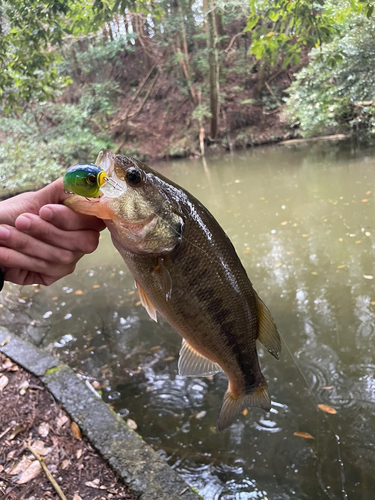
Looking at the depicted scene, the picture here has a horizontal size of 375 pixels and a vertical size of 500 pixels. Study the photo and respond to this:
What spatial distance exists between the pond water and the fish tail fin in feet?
3.70

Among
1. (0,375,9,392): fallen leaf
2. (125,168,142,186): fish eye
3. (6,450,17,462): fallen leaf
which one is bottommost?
(6,450,17,462): fallen leaf

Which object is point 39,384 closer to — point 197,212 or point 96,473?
point 96,473

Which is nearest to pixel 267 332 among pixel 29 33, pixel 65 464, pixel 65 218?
pixel 65 218

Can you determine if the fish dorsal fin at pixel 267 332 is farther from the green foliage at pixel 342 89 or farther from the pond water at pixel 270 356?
the green foliage at pixel 342 89

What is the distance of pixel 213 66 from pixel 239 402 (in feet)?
61.2

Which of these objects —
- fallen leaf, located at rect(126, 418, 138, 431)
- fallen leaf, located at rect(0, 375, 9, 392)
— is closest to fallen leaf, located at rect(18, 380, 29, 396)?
fallen leaf, located at rect(0, 375, 9, 392)

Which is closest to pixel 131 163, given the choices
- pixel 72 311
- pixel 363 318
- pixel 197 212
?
pixel 197 212

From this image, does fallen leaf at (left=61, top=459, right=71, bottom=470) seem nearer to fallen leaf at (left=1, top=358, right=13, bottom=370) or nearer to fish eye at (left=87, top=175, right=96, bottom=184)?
fallen leaf at (left=1, top=358, right=13, bottom=370)

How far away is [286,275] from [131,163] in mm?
4252

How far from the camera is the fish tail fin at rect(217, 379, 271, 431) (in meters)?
1.72

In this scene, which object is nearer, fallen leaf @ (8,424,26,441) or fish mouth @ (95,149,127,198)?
fish mouth @ (95,149,127,198)

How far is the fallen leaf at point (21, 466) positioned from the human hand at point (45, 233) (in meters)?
1.45

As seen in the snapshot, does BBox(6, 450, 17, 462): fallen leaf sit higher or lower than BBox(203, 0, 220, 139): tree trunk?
lower

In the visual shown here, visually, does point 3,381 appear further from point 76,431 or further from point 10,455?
point 76,431
